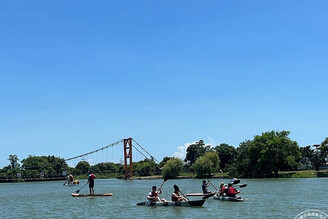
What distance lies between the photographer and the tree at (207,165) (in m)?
94.8

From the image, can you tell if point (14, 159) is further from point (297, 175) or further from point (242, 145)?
point (297, 175)

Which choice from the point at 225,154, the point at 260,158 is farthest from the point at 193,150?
the point at 260,158

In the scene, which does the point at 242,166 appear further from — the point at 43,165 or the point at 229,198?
the point at 43,165

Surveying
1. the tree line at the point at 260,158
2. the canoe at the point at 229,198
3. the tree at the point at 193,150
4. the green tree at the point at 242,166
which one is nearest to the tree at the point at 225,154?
the tree line at the point at 260,158

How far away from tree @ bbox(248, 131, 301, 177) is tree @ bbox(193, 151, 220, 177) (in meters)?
12.5

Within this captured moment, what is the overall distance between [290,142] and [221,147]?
48.9 m

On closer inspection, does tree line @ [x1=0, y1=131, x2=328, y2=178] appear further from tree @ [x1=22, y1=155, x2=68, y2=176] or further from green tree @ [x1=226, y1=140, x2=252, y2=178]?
tree @ [x1=22, y1=155, x2=68, y2=176]

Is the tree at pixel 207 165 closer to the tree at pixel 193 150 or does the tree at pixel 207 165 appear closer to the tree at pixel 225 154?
the tree at pixel 225 154

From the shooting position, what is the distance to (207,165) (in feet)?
311

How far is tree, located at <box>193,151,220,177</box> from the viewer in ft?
311

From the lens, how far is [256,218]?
21.6 m

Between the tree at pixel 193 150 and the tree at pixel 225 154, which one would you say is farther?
the tree at pixel 193 150

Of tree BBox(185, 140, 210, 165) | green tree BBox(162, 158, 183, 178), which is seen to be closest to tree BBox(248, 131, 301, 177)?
green tree BBox(162, 158, 183, 178)

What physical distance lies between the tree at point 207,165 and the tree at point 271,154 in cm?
1246
